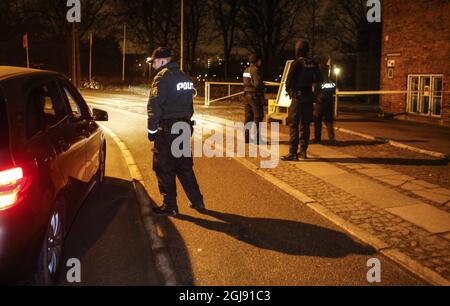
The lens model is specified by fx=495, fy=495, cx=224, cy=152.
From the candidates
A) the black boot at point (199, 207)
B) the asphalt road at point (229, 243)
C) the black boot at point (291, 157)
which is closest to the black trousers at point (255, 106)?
the black boot at point (291, 157)

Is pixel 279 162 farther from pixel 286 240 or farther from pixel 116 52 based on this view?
pixel 116 52

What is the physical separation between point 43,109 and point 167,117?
1639mm

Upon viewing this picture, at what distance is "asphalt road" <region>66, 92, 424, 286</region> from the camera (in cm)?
428

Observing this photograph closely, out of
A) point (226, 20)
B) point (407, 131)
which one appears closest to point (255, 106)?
point (407, 131)

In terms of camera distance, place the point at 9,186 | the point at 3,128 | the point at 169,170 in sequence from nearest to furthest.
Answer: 1. the point at 9,186
2. the point at 3,128
3. the point at 169,170

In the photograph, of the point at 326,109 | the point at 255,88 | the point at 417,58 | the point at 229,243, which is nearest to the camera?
the point at 229,243

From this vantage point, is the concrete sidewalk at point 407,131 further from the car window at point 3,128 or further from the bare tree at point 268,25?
the bare tree at point 268,25

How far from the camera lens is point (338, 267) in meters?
4.48

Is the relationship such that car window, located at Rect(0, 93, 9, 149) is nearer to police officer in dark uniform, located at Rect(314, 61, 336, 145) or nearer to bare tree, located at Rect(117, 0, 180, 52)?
police officer in dark uniform, located at Rect(314, 61, 336, 145)

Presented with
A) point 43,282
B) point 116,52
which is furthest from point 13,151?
point 116,52

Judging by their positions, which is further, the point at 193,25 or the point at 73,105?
the point at 193,25

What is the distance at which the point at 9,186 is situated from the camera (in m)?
3.47

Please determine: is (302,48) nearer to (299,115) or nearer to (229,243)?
(299,115)
